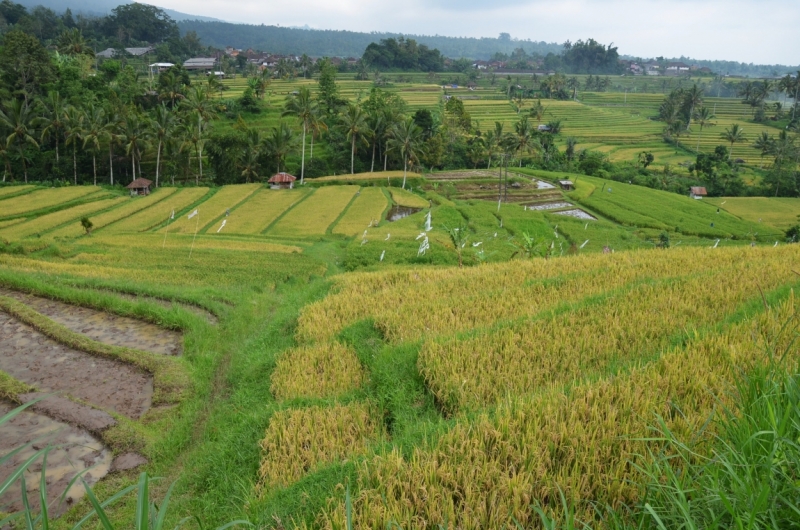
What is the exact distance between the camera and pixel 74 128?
110 feet

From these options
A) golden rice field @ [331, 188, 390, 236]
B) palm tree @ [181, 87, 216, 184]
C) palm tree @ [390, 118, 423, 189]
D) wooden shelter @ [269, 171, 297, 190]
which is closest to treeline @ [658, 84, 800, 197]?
palm tree @ [390, 118, 423, 189]

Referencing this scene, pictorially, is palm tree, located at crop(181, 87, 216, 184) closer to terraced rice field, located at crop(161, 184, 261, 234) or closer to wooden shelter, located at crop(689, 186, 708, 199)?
terraced rice field, located at crop(161, 184, 261, 234)

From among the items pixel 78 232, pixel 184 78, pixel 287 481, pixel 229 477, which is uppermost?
pixel 184 78

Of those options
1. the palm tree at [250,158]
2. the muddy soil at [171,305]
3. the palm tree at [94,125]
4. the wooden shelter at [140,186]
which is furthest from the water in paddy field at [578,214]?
the palm tree at [94,125]

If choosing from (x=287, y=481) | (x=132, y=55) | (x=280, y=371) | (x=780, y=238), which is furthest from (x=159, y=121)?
(x=132, y=55)

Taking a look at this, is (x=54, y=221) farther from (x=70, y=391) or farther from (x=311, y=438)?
(x=311, y=438)

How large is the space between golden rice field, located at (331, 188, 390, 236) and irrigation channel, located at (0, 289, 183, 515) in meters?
14.1

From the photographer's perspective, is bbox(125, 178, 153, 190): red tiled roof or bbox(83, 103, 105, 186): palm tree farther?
bbox(83, 103, 105, 186): palm tree

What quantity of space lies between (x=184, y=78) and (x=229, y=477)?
53.3 meters

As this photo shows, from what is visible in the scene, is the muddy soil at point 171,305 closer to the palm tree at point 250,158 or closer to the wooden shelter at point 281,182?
the wooden shelter at point 281,182

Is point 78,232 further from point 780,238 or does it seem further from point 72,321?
point 780,238

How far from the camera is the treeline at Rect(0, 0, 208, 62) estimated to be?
78500mm

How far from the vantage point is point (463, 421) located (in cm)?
481

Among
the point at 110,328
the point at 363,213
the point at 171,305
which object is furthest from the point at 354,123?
the point at 110,328
